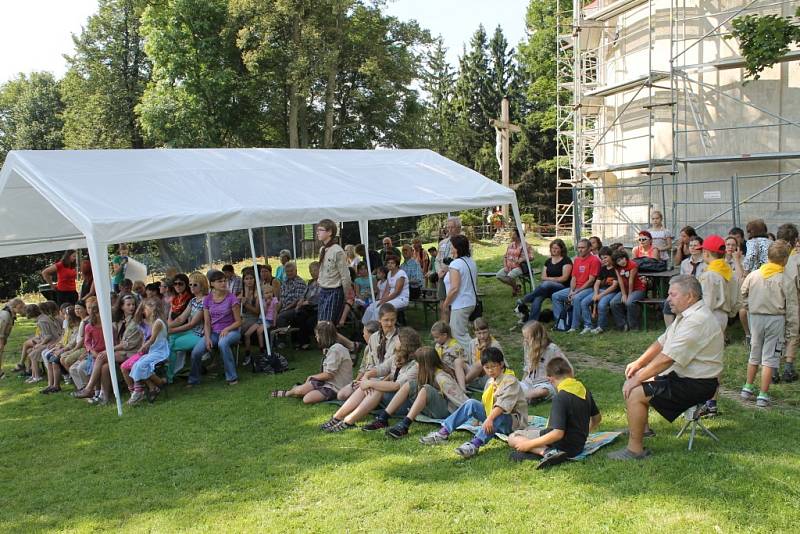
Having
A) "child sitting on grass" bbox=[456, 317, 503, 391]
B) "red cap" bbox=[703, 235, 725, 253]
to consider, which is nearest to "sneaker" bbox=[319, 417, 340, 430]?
"child sitting on grass" bbox=[456, 317, 503, 391]

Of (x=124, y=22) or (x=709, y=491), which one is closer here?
(x=709, y=491)

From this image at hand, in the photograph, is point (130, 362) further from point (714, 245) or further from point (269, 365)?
point (714, 245)

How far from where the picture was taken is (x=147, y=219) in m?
7.83

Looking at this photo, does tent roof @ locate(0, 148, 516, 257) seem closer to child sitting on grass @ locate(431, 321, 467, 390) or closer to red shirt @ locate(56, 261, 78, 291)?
red shirt @ locate(56, 261, 78, 291)

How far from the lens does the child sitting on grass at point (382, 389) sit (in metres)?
6.54

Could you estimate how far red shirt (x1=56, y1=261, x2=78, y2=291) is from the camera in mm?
12961

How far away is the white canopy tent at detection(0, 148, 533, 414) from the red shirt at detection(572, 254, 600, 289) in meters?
1.81

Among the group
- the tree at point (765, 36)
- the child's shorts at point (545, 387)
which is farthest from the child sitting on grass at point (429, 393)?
the tree at point (765, 36)

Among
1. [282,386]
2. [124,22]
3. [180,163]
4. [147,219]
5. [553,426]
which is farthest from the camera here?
[124,22]

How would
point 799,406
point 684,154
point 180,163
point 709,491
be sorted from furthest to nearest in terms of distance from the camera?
point 684,154 < point 180,163 < point 799,406 < point 709,491

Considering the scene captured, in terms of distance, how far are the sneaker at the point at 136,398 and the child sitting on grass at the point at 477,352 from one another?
3.78 meters

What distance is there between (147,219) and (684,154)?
12640 mm

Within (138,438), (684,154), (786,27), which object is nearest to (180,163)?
(138,438)

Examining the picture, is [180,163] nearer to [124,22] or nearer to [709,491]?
[709,491]
